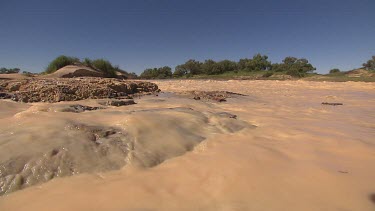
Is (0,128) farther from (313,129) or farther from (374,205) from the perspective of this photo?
(313,129)

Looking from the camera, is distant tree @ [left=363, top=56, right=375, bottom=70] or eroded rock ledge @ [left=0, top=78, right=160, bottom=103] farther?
distant tree @ [left=363, top=56, right=375, bottom=70]

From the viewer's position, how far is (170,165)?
2023 millimetres

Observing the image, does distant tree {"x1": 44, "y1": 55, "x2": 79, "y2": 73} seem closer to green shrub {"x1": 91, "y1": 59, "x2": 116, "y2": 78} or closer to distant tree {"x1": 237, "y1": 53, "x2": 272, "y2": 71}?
green shrub {"x1": 91, "y1": 59, "x2": 116, "y2": 78}

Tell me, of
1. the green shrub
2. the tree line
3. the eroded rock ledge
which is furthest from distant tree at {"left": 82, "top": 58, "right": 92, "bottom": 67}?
the tree line

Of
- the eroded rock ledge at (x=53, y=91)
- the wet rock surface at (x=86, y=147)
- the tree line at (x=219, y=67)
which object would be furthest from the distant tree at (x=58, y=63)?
the tree line at (x=219, y=67)

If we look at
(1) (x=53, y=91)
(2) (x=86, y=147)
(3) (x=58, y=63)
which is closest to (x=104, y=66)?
(3) (x=58, y=63)

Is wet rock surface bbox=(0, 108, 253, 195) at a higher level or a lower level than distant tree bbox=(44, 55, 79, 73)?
lower

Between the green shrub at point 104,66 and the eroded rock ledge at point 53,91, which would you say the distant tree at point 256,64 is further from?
the eroded rock ledge at point 53,91

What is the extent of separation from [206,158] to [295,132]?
1291mm

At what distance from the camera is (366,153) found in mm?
2357

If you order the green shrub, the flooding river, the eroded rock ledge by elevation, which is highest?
the green shrub

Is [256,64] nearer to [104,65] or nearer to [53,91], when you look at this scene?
[104,65]

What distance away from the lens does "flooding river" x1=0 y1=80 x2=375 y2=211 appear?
153cm

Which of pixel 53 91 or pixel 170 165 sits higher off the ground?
pixel 53 91
